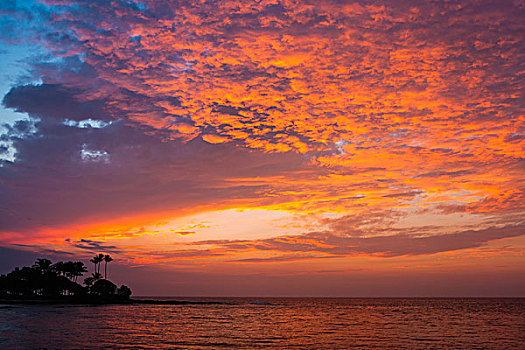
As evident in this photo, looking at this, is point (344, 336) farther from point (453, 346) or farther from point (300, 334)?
point (453, 346)

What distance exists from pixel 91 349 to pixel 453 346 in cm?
3742

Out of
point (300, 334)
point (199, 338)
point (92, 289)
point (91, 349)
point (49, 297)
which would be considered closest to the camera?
point (91, 349)

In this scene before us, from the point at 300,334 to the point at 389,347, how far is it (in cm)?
1510

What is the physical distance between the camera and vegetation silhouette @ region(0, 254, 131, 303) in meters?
148

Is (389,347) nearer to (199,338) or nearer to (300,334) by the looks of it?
(300,334)

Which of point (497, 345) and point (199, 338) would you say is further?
point (199, 338)

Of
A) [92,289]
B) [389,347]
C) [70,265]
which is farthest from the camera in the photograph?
[70,265]

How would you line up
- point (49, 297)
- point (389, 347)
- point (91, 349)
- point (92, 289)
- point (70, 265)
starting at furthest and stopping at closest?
point (70, 265) → point (92, 289) → point (49, 297) → point (389, 347) → point (91, 349)

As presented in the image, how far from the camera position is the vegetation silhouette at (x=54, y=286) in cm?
14812

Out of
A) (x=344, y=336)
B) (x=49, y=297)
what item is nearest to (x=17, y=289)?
(x=49, y=297)

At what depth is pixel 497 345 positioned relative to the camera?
147 feet

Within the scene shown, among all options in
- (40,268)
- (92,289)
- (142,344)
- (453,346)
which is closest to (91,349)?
(142,344)

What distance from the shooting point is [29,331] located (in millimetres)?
50938

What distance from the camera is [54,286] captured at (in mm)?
152375
